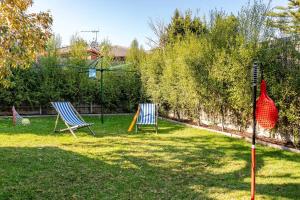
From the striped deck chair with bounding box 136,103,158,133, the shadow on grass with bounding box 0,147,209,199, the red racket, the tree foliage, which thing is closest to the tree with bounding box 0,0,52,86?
the shadow on grass with bounding box 0,147,209,199

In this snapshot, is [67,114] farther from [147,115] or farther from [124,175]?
[124,175]

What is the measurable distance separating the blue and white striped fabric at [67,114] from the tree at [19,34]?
4.80 m

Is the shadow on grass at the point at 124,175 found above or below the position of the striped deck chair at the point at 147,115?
below

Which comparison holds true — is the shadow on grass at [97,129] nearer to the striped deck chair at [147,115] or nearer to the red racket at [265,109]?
the striped deck chair at [147,115]

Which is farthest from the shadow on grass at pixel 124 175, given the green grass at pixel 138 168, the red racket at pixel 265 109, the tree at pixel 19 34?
the tree at pixel 19 34

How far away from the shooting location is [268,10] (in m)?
9.52

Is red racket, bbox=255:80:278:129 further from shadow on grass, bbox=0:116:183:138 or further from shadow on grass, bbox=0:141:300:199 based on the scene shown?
shadow on grass, bbox=0:116:183:138

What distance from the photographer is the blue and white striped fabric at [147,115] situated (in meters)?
11.6

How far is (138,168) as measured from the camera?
6.52 m

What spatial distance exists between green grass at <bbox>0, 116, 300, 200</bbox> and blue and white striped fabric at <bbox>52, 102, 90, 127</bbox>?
0.52m

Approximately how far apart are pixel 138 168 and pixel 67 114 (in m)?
5.28

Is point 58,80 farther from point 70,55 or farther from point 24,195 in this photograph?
point 24,195

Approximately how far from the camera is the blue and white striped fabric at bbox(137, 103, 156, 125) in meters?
11.6

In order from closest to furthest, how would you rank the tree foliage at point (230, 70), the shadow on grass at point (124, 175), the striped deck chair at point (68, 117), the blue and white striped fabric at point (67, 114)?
1. the shadow on grass at point (124, 175)
2. the tree foliage at point (230, 70)
3. the striped deck chair at point (68, 117)
4. the blue and white striped fabric at point (67, 114)
